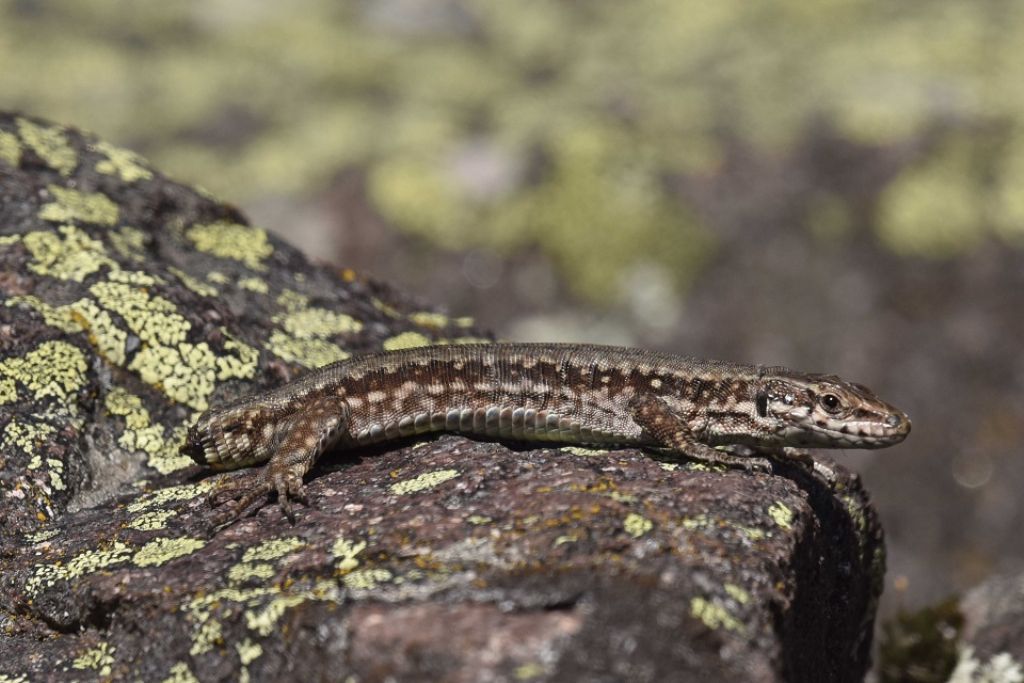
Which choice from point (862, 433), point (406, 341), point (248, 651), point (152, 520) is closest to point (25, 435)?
point (152, 520)

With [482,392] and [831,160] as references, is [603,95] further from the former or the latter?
[482,392]

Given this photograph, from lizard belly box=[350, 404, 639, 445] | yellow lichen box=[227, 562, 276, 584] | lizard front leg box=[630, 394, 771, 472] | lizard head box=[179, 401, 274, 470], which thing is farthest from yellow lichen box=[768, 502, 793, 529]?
lizard head box=[179, 401, 274, 470]

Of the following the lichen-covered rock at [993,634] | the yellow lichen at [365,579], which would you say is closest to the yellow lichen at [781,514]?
the yellow lichen at [365,579]

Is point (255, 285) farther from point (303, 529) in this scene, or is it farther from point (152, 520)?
point (303, 529)

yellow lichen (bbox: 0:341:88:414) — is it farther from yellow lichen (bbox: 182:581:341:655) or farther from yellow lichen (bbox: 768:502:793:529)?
yellow lichen (bbox: 768:502:793:529)

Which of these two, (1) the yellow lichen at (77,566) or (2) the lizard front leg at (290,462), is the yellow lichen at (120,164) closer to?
(2) the lizard front leg at (290,462)

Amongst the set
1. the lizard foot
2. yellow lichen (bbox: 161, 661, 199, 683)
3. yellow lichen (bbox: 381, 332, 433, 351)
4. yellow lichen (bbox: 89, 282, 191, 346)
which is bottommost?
yellow lichen (bbox: 161, 661, 199, 683)
